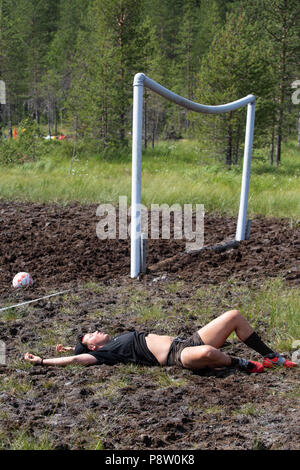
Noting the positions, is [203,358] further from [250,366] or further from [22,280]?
[22,280]

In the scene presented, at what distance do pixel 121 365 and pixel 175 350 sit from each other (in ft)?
1.38

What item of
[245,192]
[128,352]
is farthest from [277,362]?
[245,192]

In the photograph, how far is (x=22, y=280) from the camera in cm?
591

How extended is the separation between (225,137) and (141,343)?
1530cm

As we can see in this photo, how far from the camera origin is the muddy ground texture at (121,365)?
110 inches

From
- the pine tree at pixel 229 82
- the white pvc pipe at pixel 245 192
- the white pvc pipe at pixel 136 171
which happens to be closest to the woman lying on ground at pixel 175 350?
the white pvc pipe at pixel 136 171

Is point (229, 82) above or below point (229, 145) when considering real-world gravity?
above

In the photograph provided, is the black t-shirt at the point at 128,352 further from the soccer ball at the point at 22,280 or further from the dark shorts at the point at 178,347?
the soccer ball at the point at 22,280

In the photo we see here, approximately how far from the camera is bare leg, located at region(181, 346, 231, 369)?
357 cm

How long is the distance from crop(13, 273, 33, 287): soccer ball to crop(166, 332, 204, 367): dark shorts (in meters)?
2.65

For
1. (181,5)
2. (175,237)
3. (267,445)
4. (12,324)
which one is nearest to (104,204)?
(175,237)

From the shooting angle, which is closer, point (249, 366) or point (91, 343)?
point (249, 366)

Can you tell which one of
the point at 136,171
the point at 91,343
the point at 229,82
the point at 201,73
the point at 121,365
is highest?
the point at 201,73

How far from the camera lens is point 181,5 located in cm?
4581
